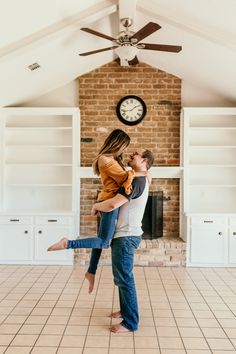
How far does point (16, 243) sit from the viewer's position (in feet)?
17.0

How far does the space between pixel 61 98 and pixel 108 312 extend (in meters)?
3.49

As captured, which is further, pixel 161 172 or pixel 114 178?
pixel 161 172

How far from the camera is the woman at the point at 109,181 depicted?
2.80 meters

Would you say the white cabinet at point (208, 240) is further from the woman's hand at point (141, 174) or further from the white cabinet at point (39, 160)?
the woman's hand at point (141, 174)

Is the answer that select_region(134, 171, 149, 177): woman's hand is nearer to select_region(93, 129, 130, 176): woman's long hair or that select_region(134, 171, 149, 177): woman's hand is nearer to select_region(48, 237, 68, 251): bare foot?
select_region(93, 129, 130, 176): woman's long hair

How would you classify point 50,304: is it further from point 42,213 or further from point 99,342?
point 42,213

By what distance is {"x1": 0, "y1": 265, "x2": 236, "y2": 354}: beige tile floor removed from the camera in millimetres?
2795

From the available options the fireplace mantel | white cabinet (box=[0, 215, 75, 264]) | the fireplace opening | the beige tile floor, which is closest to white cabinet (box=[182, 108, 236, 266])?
the fireplace mantel

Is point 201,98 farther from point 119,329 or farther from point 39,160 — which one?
point 119,329

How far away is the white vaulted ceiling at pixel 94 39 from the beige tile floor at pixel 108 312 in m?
2.56

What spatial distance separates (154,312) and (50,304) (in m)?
1.03

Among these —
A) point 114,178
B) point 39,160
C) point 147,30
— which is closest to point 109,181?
point 114,178

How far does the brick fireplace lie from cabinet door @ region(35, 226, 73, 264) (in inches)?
23.5

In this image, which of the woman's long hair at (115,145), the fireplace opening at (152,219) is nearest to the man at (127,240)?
the woman's long hair at (115,145)
